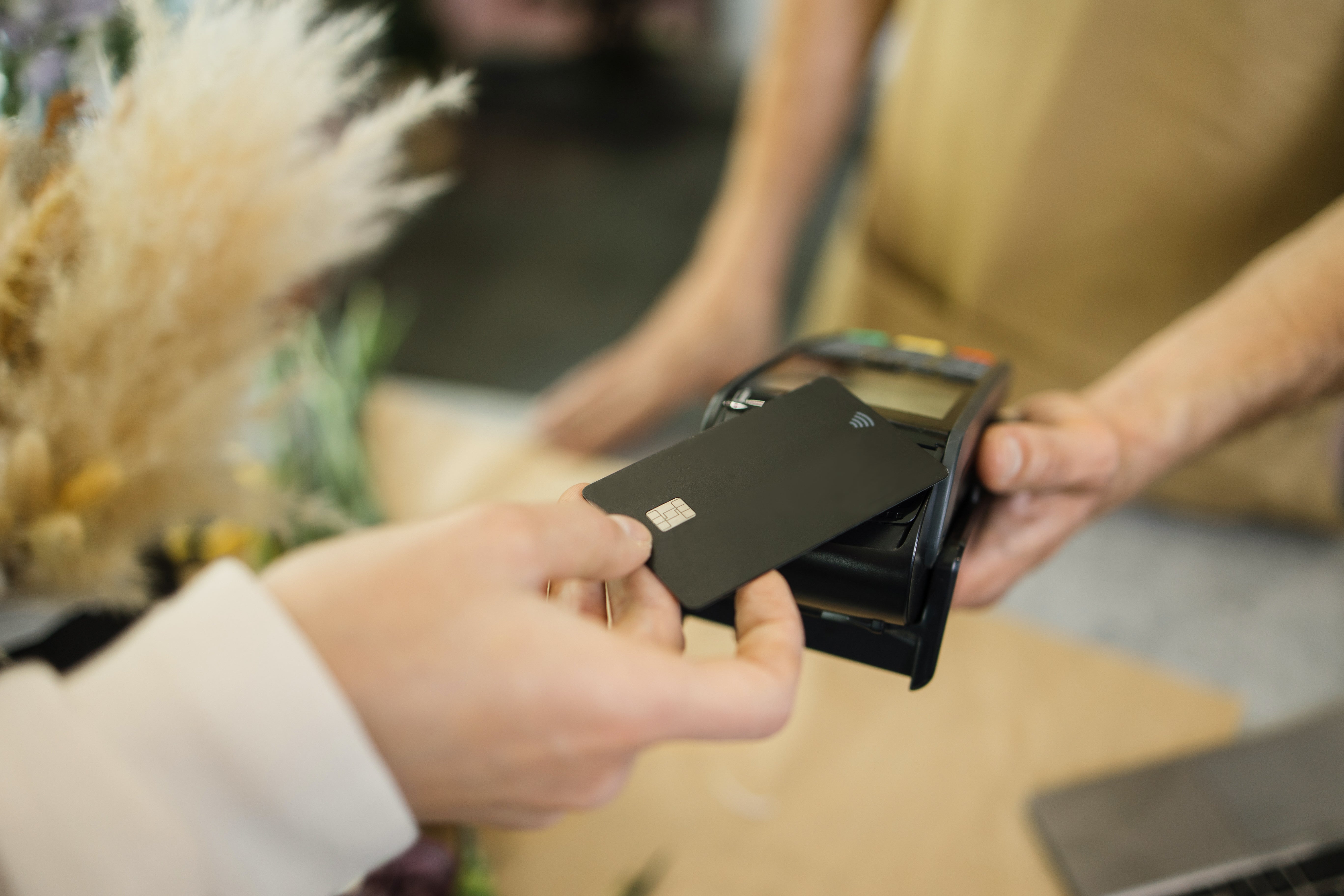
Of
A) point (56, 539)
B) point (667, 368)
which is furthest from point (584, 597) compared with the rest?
point (667, 368)

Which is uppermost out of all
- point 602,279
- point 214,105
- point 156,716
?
point 214,105

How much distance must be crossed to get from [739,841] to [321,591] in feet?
1.30

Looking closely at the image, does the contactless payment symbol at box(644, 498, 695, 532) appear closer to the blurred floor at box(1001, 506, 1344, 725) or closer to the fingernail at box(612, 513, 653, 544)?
the fingernail at box(612, 513, 653, 544)

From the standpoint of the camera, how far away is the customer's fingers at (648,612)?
0.35 m

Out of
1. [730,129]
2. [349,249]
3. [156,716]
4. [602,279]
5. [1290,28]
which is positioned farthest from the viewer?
[730,129]

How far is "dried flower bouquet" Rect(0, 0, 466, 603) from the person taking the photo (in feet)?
1.32

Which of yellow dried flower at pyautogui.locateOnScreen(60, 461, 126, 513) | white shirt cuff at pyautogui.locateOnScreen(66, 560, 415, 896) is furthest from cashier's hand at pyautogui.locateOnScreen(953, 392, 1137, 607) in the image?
yellow dried flower at pyautogui.locateOnScreen(60, 461, 126, 513)

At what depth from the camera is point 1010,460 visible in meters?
0.45

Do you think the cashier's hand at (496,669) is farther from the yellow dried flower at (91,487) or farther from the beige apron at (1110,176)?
the beige apron at (1110,176)

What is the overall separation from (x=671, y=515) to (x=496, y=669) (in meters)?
0.12

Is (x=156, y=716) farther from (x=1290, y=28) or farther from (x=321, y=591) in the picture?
(x=1290, y=28)

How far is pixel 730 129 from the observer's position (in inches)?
106

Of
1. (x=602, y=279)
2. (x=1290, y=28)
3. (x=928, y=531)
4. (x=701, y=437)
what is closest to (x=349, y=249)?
(x=701, y=437)

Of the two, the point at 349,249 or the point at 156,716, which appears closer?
the point at 156,716
